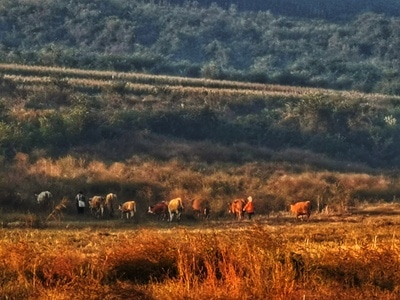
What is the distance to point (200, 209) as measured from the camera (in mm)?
29641

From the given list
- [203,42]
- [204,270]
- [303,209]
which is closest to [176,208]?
[303,209]

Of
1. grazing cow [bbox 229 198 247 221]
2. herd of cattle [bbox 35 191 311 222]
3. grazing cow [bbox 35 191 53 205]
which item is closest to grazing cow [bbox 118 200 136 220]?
herd of cattle [bbox 35 191 311 222]

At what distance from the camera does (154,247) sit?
13070 millimetres

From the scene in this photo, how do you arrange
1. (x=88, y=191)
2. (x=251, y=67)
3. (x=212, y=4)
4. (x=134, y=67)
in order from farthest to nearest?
(x=212, y=4) → (x=251, y=67) → (x=134, y=67) → (x=88, y=191)

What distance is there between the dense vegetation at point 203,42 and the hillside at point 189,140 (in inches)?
294

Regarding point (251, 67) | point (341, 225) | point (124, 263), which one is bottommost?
point (251, 67)

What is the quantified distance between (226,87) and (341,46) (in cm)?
3152

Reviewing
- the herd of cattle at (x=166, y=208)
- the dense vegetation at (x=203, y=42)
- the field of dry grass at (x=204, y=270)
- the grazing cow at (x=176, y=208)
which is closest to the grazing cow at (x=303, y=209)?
the herd of cattle at (x=166, y=208)

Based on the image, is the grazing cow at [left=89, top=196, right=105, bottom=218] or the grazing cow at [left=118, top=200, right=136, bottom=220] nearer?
the grazing cow at [left=118, top=200, right=136, bottom=220]

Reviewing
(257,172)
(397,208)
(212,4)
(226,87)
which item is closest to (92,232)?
(397,208)

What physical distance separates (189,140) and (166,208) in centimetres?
2395

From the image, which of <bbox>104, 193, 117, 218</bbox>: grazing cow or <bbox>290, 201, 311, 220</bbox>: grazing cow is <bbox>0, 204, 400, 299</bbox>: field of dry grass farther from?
<bbox>104, 193, 117, 218</bbox>: grazing cow

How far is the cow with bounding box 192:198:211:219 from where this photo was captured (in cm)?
2928

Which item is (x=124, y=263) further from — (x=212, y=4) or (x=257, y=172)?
(x=212, y=4)
